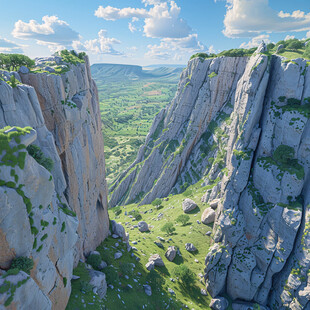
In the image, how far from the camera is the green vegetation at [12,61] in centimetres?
3247

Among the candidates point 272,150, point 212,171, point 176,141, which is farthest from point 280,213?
point 176,141

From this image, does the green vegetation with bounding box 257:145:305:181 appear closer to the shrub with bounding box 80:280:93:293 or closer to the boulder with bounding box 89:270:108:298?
the boulder with bounding box 89:270:108:298

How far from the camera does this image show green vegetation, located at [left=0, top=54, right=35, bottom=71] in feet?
107

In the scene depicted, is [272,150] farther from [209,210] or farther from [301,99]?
[209,210]

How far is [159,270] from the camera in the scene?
54.5m

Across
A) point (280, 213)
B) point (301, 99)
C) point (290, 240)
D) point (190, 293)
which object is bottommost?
point (190, 293)

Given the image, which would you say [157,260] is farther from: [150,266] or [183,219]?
[183,219]

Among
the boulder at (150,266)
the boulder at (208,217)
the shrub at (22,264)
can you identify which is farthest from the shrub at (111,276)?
the boulder at (208,217)

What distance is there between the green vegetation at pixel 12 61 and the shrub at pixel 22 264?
30260 mm

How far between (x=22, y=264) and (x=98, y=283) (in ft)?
68.3

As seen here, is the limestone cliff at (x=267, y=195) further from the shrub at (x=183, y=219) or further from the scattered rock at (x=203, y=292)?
the shrub at (x=183, y=219)

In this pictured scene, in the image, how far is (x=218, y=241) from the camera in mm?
56469

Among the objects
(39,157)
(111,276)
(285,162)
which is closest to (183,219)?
(111,276)

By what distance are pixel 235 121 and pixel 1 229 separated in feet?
190
